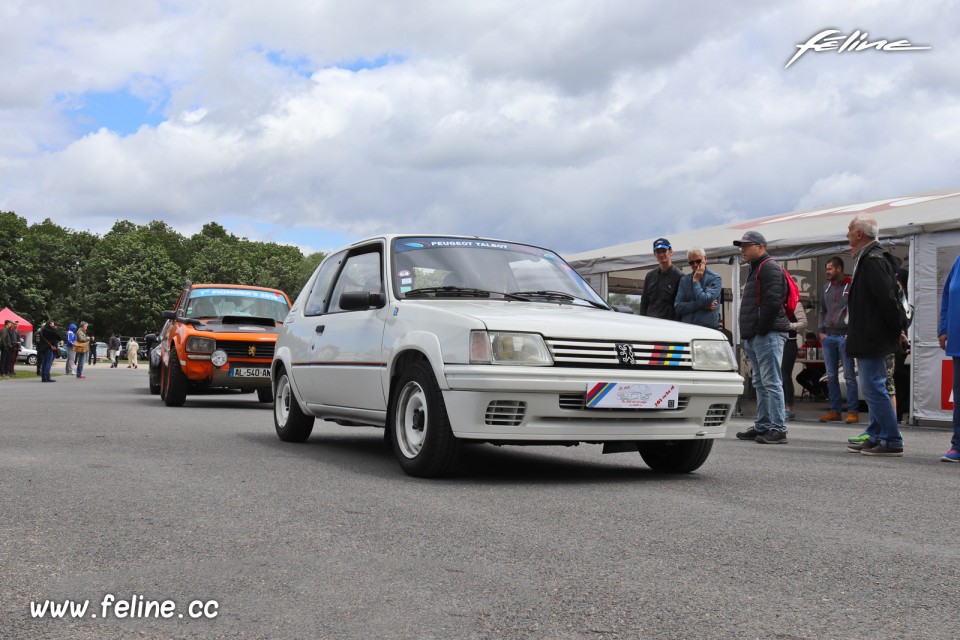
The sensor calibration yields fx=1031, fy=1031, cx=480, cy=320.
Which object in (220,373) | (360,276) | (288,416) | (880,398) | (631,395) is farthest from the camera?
(220,373)

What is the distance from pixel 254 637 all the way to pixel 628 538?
1868 millimetres

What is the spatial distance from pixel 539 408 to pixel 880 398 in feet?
11.4

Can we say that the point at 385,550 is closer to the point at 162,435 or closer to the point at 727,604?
the point at 727,604

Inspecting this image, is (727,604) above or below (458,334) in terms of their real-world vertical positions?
below

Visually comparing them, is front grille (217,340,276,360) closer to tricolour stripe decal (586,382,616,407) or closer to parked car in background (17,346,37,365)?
tricolour stripe decal (586,382,616,407)

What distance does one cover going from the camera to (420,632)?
9.38ft

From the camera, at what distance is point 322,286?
8344 mm

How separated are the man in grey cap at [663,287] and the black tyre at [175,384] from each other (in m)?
6.94

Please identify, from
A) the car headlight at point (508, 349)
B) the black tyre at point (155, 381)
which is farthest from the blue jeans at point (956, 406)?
the black tyre at point (155, 381)

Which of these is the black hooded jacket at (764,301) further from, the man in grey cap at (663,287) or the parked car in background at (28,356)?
the parked car in background at (28,356)

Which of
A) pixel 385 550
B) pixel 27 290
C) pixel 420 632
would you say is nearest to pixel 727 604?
A: pixel 420 632

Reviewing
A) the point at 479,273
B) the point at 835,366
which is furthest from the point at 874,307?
the point at 835,366

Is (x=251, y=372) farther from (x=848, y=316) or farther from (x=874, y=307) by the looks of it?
(x=874, y=307)

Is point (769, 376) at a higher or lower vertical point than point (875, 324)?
lower
